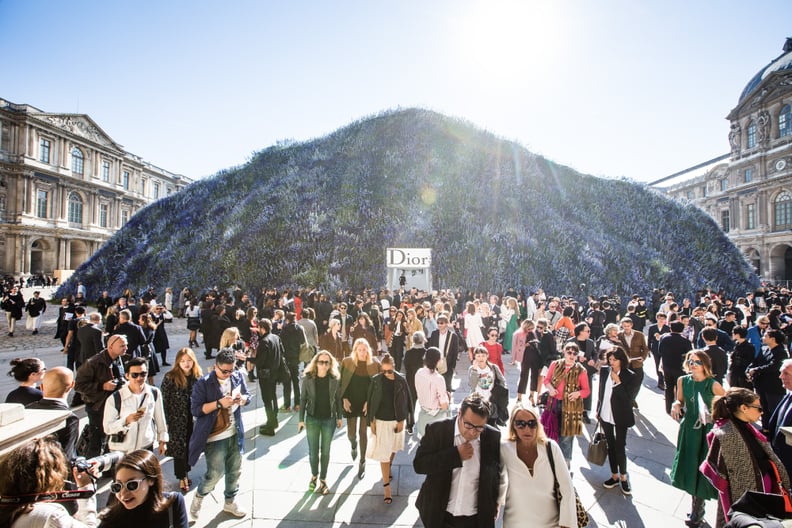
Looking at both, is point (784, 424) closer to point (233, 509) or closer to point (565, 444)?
point (565, 444)

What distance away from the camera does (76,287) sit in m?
24.3

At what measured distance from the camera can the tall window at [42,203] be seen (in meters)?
42.8

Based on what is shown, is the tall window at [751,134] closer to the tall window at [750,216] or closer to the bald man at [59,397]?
the tall window at [750,216]

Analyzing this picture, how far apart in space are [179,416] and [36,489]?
2.49 metres

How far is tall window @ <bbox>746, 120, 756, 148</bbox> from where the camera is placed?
4588 centimetres

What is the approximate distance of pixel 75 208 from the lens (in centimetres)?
4806

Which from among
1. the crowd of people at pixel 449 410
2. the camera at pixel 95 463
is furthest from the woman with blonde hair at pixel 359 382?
the camera at pixel 95 463

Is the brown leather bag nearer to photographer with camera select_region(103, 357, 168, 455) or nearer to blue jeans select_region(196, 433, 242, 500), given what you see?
blue jeans select_region(196, 433, 242, 500)

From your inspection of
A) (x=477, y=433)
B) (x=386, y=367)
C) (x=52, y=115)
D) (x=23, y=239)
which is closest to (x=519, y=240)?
(x=386, y=367)

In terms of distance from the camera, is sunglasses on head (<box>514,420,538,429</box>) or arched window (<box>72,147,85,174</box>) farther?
arched window (<box>72,147,85,174</box>)

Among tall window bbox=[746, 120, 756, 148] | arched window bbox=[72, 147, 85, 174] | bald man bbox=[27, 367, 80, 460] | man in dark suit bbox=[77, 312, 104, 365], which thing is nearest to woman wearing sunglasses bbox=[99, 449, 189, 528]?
bald man bbox=[27, 367, 80, 460]

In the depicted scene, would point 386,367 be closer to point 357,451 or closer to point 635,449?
point 357,451

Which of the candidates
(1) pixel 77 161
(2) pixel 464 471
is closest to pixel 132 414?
(2) pixel 464 471

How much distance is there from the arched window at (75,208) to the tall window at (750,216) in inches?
3254
